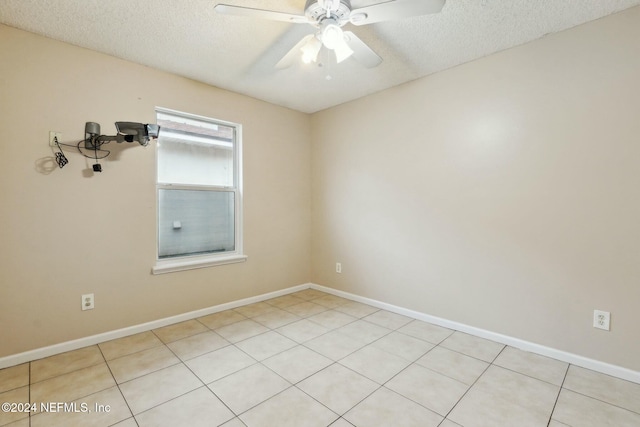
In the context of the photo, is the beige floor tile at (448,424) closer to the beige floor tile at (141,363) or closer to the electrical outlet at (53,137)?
the beige floor tile at (141,363)

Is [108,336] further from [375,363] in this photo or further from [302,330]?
[375,363]

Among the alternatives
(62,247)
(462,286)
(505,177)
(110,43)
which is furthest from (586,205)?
(62,247)

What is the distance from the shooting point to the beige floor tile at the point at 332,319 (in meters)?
2.88

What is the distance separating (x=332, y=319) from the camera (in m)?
3.01

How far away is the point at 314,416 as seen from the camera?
160 centimetres

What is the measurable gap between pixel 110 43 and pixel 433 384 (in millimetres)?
3474

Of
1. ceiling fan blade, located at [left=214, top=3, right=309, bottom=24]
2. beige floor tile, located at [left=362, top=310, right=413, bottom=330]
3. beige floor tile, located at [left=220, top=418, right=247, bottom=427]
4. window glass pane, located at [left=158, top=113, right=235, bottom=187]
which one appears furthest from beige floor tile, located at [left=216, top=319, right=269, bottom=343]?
ceiling fan blade, located at [left=214, top=3, right=309, bottom=24]

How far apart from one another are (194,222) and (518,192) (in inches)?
121

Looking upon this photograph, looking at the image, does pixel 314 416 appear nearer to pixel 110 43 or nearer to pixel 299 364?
pixel 299 364

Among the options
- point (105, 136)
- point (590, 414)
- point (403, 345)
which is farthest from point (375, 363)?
point (105, 136)

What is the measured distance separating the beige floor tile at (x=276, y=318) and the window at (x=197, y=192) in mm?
721

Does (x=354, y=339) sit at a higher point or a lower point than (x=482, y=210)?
lower

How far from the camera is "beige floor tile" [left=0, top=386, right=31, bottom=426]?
5.18ft

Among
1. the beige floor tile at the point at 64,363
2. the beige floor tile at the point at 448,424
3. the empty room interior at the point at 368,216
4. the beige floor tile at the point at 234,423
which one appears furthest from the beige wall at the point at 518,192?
the beige floor tile at the point at 64,363
